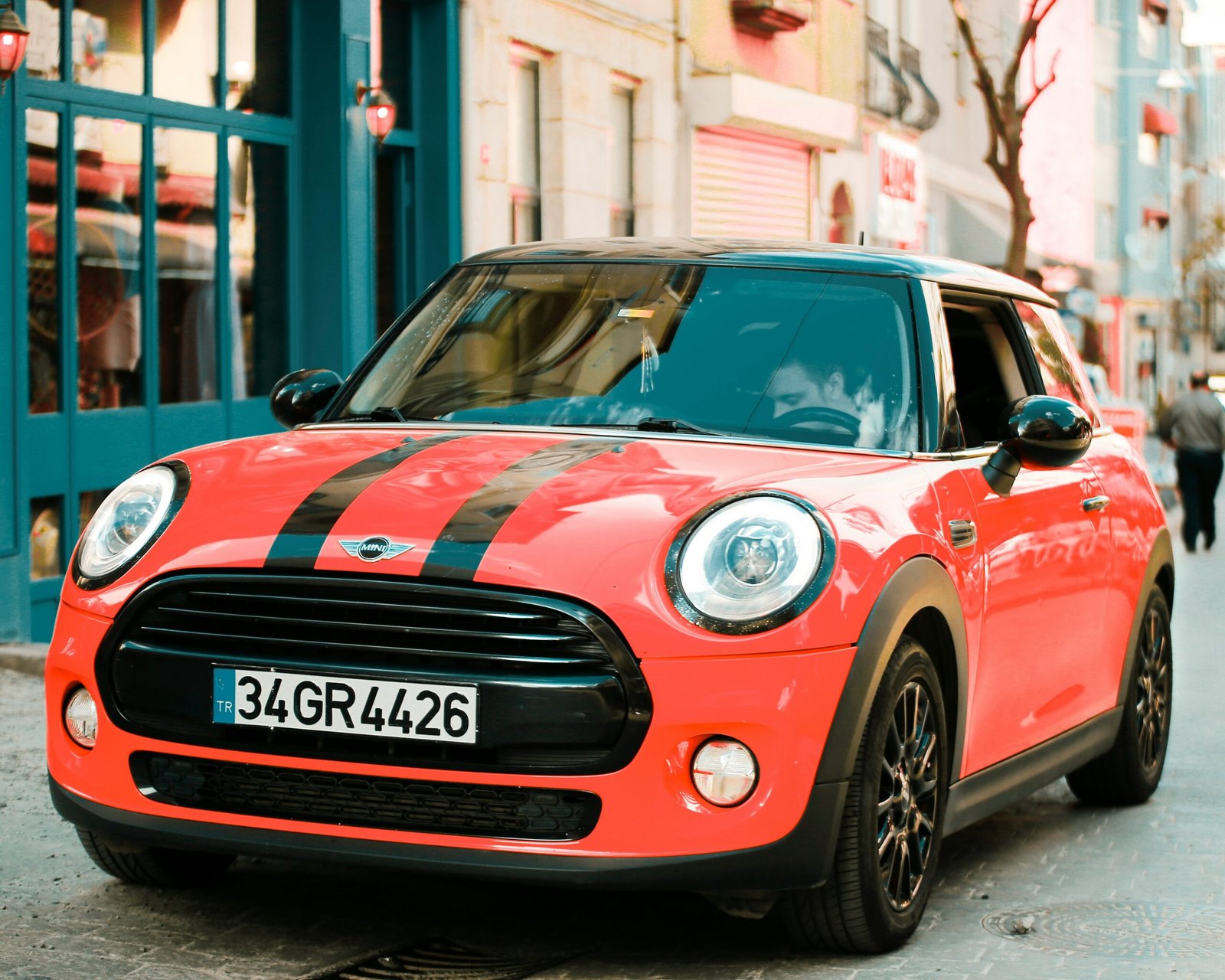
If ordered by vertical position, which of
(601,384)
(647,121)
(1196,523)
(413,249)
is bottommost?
(1196,523)

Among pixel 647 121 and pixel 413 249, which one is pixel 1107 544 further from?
pixel 647 121

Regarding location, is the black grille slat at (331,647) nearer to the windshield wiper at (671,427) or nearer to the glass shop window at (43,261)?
the windshield wiper at (671,427)

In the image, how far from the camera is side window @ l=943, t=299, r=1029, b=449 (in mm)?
6059

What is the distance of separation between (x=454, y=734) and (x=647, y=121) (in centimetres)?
1617

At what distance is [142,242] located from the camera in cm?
1259

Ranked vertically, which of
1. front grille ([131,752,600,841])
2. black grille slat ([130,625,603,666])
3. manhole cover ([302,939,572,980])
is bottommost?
manhole cover ([302,939,572,980])

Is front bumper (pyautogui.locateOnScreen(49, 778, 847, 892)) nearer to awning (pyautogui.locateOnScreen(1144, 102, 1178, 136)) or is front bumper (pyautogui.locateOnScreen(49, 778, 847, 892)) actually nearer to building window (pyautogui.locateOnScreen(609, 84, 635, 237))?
building window (pyautogui.locateOnScreen(609, 84, 635, 237))

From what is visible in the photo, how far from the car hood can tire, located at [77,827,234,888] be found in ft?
2.66

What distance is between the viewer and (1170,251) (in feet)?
203

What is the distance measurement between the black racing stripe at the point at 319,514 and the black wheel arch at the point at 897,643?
1143mm

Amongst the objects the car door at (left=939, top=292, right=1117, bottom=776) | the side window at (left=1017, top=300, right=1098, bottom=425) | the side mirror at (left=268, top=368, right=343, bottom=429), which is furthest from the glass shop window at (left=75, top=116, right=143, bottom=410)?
the car door at (left=939, top=292, right=1117, bottom=776)

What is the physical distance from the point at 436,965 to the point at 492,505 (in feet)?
3.46

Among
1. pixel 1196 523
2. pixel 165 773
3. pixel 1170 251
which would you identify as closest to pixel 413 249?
pixel 1196 523

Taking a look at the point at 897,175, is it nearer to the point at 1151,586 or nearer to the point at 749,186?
the point at 749,186
